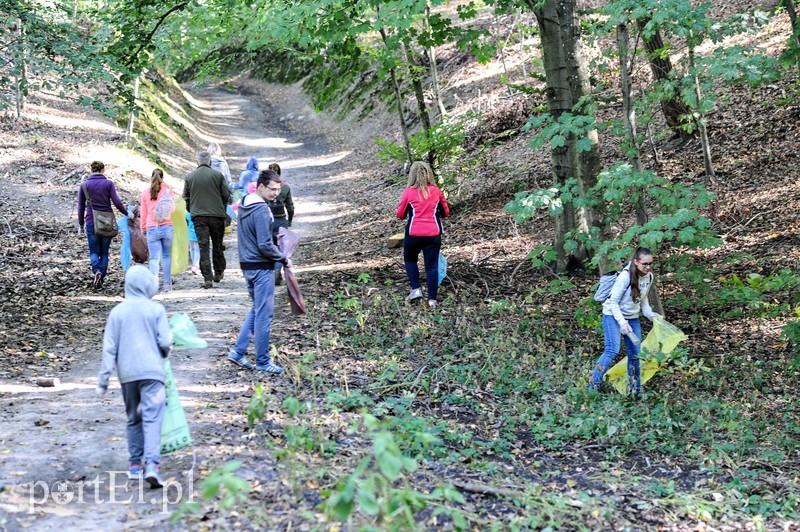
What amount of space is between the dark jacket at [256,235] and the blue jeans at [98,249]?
4.54 m

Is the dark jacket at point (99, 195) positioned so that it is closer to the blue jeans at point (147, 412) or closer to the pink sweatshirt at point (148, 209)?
the pink sweatshirt at point (148, 209)

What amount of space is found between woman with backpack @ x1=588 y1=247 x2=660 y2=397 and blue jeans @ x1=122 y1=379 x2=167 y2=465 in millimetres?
4653

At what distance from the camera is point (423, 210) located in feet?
31.6

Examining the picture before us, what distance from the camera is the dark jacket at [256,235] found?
7289 millimetres

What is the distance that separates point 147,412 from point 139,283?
89 cm

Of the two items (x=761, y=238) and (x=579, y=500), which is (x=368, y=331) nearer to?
(x=579, y=500)

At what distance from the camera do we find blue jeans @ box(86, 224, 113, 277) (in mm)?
10992

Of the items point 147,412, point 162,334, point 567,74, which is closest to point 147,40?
point 567,74

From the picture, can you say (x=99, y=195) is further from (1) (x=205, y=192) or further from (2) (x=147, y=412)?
(2) (x=147, y=412)

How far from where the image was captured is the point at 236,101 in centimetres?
4459

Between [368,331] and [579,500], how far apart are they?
14.3 feet

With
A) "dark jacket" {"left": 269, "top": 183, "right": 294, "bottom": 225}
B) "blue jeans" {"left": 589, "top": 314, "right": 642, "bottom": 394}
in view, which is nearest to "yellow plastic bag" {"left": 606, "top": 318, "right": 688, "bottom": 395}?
"blue jeans" {"left": 589, "top": 314, "right": 642, "bottom": 394}

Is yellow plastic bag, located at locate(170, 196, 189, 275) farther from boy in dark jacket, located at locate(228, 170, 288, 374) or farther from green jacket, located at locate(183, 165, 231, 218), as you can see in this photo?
boy in dark jacket, located at locate(228, 170, 288, 374)

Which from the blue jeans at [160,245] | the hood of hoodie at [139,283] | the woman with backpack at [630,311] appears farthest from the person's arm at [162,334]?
the blue jeans at [160,245]
